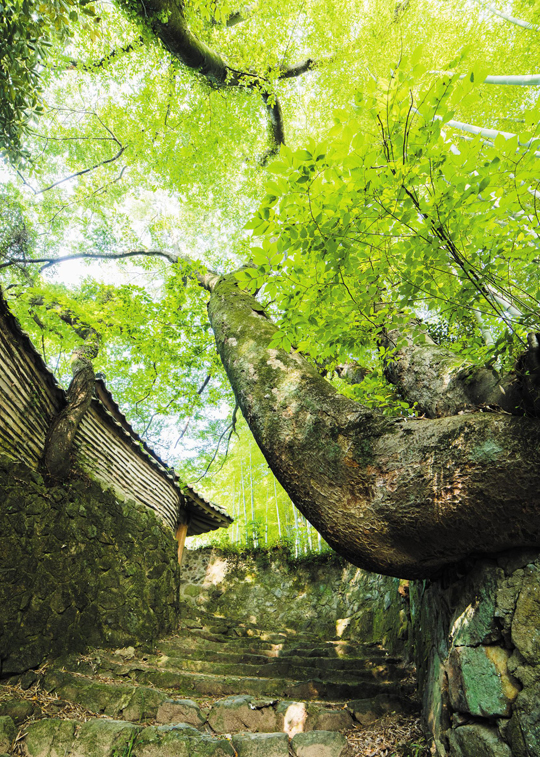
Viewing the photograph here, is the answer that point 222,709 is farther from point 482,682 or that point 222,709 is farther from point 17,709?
point 482,682

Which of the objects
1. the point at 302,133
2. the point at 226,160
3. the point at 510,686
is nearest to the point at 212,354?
the point at 226,160

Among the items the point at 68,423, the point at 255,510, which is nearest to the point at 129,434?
the point at 68,423

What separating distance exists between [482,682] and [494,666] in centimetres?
9

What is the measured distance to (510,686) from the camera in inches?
56.3

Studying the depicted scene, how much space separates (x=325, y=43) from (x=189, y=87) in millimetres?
2738

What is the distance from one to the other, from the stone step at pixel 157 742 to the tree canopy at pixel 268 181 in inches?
90.8

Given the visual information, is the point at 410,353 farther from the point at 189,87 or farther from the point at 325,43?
the point at 325,43

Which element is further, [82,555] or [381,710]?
[82,555]

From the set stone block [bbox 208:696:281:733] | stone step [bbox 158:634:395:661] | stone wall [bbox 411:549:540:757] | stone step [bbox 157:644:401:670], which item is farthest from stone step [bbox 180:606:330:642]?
stone wall [bbox 411:549:540:757]

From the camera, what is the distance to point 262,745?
2549mm

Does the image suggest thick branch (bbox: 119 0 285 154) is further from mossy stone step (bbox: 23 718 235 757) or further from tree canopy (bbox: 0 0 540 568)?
mossy stone step (bbox: 23 718 235 757)

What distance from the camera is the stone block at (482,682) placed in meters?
1.43

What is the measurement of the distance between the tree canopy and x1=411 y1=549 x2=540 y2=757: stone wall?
2.37 feet

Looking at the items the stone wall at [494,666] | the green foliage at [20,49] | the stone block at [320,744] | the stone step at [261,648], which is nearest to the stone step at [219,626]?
the stone step at [261,648]
